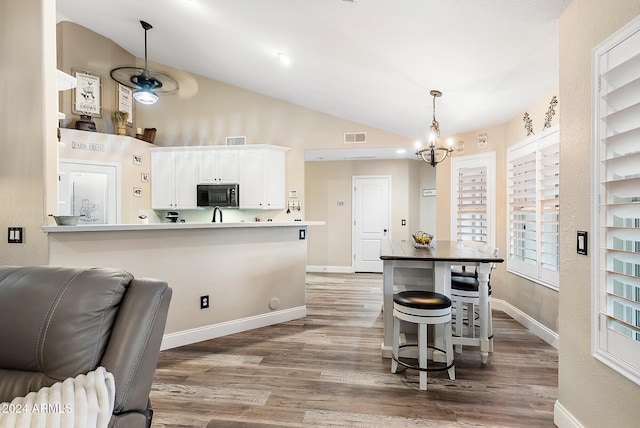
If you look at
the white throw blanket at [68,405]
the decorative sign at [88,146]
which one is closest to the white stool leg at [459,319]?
the white throw blanket at [68,405]

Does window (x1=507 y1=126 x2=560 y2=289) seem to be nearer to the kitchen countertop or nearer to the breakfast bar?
the breakfast bar

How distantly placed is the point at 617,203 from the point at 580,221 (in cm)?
28

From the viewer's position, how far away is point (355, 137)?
5.18 metres

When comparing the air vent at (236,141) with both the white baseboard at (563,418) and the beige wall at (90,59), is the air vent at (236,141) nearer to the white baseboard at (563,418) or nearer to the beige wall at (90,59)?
the beige wall at (90,59)

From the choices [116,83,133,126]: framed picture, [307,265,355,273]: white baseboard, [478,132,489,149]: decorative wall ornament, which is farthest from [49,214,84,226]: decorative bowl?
[307,265,355,273]: white baseboard

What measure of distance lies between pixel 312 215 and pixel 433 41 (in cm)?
477

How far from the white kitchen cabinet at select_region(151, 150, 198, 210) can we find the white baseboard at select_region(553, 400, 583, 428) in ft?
16.8

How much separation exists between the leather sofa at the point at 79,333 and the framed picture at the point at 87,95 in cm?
471

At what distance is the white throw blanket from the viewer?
0.87 m

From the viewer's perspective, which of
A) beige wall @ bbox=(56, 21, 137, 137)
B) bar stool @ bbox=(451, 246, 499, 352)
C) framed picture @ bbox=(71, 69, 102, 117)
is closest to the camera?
bar stool @ bbox=(451, 246, 499, 352)

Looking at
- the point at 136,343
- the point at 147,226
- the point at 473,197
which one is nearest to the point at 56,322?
the point at 136,343

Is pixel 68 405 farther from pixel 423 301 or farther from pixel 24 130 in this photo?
pixel 24 130

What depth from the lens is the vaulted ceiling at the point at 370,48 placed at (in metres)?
2.10

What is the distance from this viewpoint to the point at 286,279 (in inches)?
141
